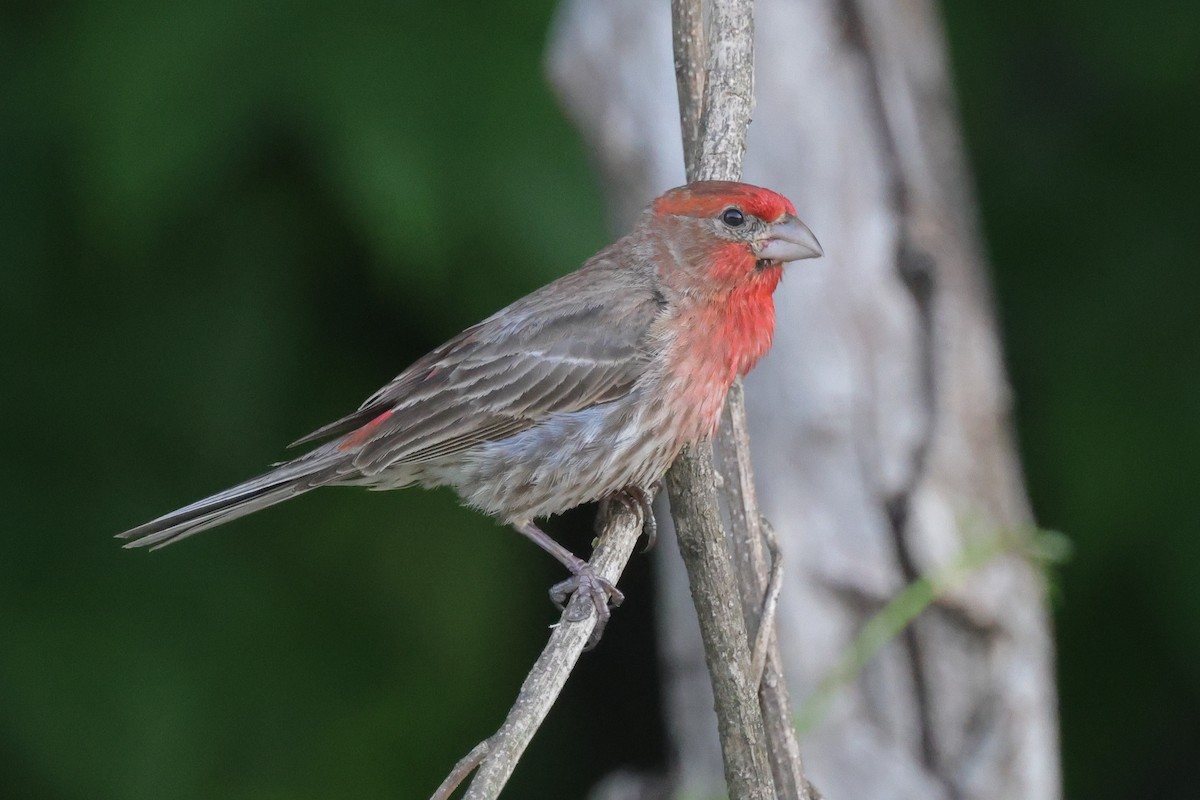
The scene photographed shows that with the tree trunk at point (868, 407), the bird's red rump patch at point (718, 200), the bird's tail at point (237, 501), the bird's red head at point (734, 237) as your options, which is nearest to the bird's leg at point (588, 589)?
the bird's tail at point (237, 501)

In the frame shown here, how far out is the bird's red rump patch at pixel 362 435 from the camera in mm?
4148

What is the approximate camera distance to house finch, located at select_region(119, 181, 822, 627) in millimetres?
3959

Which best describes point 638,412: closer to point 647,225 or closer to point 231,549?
point 647,225

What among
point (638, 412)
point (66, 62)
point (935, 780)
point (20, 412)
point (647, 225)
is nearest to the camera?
point (638, 412)

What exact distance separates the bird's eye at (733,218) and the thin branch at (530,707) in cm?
107

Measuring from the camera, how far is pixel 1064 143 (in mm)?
5906

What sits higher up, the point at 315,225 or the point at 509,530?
the point at 315,225

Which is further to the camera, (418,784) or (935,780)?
(418,784)

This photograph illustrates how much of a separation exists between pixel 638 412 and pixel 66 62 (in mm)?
2545

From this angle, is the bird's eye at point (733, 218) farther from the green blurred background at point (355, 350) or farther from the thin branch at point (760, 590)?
the green blurred background at point (355, 350)

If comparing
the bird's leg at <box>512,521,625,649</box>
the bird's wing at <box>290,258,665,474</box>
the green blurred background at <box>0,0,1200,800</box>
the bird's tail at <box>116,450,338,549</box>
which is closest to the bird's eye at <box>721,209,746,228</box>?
the bird's wing at <box>290,258,665,474</box>

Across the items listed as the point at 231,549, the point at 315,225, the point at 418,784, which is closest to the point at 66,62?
the point at 315,225

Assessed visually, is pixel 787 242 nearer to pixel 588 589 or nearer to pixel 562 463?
pixel 562 463

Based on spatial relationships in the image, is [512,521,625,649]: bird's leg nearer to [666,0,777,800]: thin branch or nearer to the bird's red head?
[666,0,777,800]: thin branch
